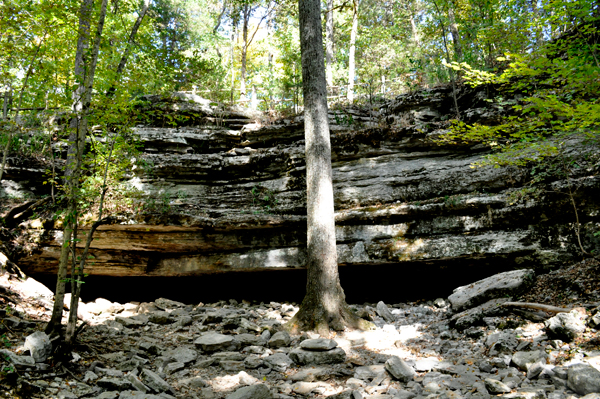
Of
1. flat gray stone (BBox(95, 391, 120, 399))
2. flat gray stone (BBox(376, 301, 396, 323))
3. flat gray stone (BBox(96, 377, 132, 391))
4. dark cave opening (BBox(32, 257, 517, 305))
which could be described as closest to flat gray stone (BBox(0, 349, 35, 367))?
flat gray stone (BBox(96, 377, 132, 391))

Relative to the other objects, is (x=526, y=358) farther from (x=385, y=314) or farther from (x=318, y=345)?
(x=385, y=314)

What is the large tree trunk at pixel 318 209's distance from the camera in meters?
6.00

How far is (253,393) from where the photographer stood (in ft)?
11.6

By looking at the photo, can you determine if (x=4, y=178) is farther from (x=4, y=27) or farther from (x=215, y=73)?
(x=215, y=73)

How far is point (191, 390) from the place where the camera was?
3945 millimetres

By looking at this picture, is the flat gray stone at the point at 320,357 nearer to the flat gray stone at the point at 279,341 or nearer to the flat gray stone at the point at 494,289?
A: the flat gray stone at the point at 279,341

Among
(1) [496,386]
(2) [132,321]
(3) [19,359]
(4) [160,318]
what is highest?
(3) [19,359]

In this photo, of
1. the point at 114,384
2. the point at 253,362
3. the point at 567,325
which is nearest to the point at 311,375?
the point at 253,362

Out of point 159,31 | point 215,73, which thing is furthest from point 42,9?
point 159,31

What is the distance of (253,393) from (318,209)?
3.51 m

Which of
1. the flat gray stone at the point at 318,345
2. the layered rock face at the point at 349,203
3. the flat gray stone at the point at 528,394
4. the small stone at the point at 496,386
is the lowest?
the flat gray stone at the point at 318,345

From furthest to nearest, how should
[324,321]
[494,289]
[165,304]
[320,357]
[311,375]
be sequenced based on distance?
[165,304]
[494,289]
[324,321]
[320,357]
[311,375]

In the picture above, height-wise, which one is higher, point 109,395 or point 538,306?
point 538,306

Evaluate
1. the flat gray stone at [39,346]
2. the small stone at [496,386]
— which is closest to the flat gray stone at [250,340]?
the flat gray stone at [39,346]
